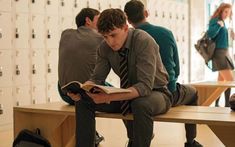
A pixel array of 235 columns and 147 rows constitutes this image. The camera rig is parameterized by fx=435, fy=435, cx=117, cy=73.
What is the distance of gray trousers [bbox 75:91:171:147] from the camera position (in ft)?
8.79

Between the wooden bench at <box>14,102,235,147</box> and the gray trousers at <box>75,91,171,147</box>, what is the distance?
0.23ft

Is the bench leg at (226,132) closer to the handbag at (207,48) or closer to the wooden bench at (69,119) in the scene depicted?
the wooden bench at (69,119)

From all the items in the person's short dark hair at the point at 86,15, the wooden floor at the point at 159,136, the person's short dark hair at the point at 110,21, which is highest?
the person's short dark hair at the point at 86,15

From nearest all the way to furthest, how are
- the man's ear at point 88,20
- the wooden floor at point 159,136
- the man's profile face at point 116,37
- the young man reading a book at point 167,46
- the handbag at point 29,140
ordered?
the man's profile face at point 116,37 < the handbag at point 29,140 < the young man reading a book at point 167,46 < the man's ear at point 88,20 < the wooden floor at point 159,136

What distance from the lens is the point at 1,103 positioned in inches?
199

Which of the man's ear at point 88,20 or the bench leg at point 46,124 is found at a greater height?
the man's ear at point 88,20

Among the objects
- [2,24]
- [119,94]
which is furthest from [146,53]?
[2,24]

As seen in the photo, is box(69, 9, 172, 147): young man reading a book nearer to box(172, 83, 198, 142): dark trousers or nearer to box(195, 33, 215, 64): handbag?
box(172, 83, 198, 142): dark trousers

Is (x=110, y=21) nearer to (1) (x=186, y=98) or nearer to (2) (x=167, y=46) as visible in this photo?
(2) (x=167, y=46)

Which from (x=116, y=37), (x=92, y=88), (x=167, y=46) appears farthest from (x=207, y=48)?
(x=92, y=88)

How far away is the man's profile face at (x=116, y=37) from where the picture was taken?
9.03 ft

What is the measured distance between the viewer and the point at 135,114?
8.85 ft

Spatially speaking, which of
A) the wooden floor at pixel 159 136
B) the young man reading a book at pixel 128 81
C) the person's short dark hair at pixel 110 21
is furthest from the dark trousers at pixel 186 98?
the person's short dark hair at pixel 110 21

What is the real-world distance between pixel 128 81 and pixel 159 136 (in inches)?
69.7
